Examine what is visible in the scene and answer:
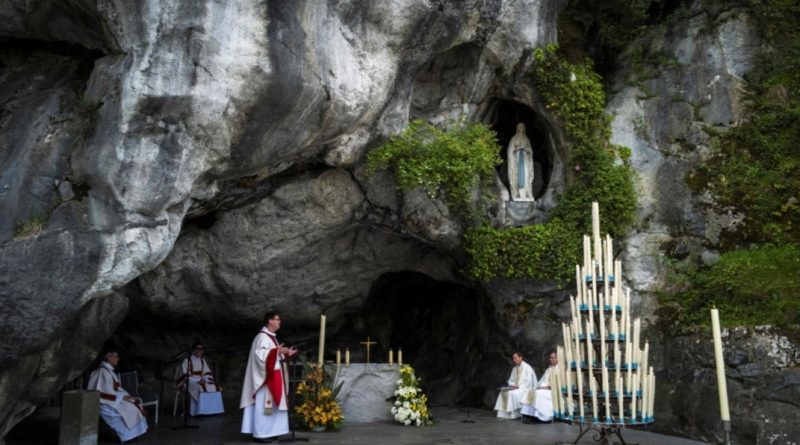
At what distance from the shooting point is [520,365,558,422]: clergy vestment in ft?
39.5

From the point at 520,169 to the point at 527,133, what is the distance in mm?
1152

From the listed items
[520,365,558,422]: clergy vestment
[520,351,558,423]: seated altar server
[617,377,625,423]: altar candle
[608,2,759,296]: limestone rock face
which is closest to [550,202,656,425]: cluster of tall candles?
[617,377,625,423]: altar candle

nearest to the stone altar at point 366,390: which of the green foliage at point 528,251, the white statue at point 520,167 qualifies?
the green foliage at point 528,251

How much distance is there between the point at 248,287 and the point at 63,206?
16.7 ft

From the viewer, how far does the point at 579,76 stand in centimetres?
1310

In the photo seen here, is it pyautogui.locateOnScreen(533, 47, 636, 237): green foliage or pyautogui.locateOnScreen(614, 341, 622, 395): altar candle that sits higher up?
pyautogui.locateOnScreen(533, 47, 636, 237): green foliage

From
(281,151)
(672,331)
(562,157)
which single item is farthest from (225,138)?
(672,331)

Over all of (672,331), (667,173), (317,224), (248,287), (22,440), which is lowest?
(22,440)

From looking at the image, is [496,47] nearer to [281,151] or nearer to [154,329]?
[281,151]

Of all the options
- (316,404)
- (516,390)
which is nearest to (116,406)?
(316,404)

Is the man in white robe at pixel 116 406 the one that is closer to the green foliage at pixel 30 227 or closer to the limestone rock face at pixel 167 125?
the limestone rock face at pixel 167 125

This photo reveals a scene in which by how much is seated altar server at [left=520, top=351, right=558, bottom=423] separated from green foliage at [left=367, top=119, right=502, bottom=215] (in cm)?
323

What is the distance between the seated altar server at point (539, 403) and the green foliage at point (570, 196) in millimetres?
1689

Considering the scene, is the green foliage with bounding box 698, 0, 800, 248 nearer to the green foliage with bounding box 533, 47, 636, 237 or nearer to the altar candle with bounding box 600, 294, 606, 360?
the green foliage with bounding box 533, 47, 636, 237
